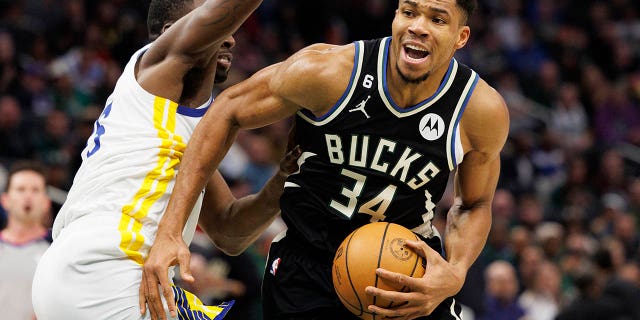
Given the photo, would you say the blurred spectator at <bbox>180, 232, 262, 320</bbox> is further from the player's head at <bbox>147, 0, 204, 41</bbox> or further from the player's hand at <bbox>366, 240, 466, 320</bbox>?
the player's hand at <bbox>366, 240, 466, 320</bbox>

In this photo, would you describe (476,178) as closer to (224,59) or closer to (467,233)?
(467,233)

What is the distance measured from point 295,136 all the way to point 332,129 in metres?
0.42

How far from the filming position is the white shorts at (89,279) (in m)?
3.79

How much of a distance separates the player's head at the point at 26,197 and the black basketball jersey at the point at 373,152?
2.96 metres

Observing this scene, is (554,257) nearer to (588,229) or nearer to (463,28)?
(588,229)

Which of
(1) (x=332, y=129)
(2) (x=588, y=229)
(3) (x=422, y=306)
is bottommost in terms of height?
(2) (x=588, y=229)

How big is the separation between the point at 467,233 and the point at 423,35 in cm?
104

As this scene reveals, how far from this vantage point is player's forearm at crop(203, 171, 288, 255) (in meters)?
4.93

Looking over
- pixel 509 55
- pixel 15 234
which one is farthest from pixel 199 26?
pixel 509 55

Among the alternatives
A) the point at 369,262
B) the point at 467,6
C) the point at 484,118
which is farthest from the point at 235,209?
the point at 467,6

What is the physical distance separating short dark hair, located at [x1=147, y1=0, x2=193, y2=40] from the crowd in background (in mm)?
3348

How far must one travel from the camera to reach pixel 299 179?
4.51 meters

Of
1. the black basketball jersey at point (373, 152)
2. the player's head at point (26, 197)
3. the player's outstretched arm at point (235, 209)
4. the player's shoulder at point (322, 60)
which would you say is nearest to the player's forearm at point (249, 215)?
the player's outstretched arm at point (235, 209)

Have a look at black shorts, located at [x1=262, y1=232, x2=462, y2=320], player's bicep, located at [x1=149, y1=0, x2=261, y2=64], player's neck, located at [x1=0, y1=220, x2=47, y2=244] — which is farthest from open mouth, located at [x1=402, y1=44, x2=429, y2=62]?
player's neck, located at [x1=0, y1=220, x2=47, y2=244]
